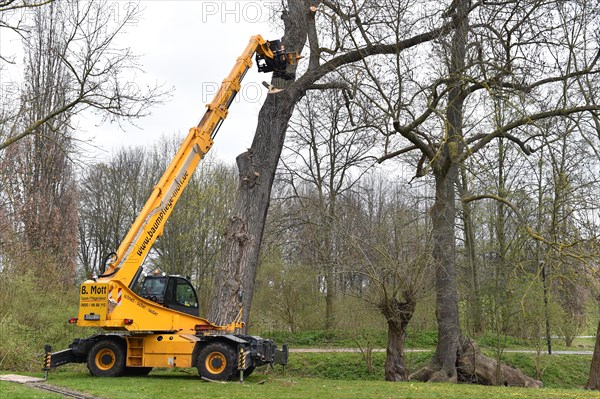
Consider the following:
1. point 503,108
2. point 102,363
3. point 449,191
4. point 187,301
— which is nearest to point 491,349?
point 449,191

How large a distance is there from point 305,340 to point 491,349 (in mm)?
7766

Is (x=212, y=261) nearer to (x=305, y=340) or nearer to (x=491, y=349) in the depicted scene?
(x=305, y=340)

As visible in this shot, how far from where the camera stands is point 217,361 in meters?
12.4

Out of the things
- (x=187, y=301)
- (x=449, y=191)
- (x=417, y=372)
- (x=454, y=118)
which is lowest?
(x=417, y=372)

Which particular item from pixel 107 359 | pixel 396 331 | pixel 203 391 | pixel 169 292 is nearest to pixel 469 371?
pixel 396 331

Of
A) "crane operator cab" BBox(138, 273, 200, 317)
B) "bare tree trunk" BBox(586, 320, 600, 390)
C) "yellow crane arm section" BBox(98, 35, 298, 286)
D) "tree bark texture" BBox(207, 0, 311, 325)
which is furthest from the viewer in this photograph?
"bare tree trunk" BBox(586, 320, 600, 390)

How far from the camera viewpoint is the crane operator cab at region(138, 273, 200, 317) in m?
13.3

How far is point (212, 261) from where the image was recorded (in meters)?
33.0

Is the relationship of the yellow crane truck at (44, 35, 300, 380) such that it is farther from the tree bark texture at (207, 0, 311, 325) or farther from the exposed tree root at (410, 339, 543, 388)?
the exposed tree root at (410, 339, 543, 388)

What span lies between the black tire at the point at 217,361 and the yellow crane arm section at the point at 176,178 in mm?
2228

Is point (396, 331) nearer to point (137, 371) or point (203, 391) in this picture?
point (137, 371)


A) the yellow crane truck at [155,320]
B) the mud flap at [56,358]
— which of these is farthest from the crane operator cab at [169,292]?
the mud flap at [56,358]

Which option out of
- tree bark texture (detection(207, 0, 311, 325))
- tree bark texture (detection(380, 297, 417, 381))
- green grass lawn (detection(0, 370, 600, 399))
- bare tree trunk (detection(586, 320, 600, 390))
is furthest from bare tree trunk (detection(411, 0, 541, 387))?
green grass lawn (detection(0, 370, 600, 399))

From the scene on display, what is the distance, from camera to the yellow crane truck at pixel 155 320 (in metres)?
11.9
